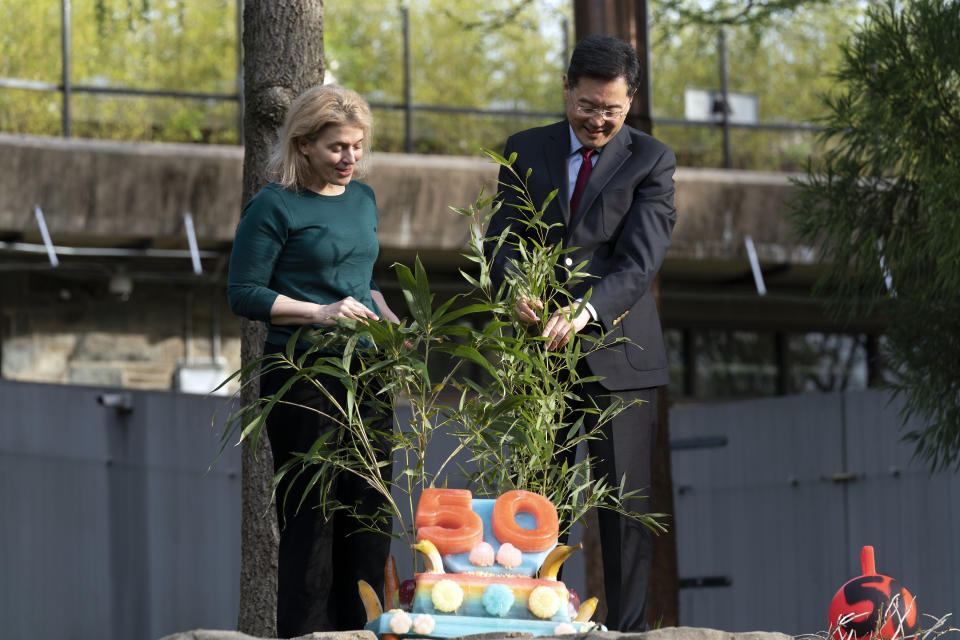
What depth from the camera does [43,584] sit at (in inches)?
372

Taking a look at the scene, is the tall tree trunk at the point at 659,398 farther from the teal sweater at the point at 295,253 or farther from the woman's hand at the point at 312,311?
the woman's hand at the point at 312,311

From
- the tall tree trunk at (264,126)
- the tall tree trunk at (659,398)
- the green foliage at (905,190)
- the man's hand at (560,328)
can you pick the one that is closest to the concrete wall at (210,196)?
the green foliage at (905,190)

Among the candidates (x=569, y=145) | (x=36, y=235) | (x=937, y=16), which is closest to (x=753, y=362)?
(x=36, y=235)

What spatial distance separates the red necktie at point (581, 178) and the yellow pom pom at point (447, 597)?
1.09 meters

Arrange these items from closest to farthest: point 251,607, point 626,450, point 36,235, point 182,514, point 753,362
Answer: point 626,450
point 251,607
point 182,514
point 36,235
point 753,362

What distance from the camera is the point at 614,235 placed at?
3.39m

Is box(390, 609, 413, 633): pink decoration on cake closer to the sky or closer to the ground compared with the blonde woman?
closer to the ground

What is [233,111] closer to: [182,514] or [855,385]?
[182,514]

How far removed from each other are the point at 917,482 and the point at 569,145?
14.5 feet

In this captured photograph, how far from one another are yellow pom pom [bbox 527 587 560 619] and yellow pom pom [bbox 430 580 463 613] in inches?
5.4

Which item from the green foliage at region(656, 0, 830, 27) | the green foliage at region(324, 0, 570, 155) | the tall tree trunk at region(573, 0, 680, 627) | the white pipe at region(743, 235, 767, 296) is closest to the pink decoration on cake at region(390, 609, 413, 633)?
the tall tree trunk at region(573, 0, 680, 627)

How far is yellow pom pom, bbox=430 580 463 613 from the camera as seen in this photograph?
262cm

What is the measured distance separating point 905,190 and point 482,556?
155 inches

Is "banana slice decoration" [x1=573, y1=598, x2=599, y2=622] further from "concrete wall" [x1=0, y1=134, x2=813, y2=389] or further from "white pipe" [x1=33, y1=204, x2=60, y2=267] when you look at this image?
"white pipe" [x1=33, y1=204, x2=60, y2=267]
